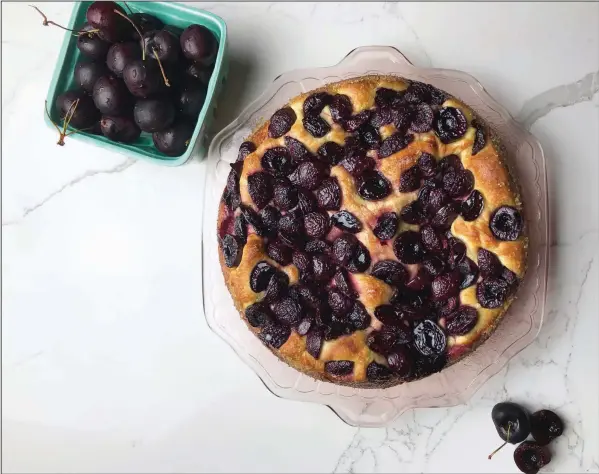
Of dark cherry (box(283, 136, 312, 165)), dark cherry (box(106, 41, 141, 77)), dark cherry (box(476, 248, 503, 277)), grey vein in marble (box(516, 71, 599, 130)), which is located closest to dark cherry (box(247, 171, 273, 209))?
dark cherry (box(283, 136, 312, 165))

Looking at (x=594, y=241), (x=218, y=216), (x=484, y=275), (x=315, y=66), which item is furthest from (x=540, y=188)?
(x=218, y=216)

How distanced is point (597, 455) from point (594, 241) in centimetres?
80

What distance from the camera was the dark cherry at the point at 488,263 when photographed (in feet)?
7.17

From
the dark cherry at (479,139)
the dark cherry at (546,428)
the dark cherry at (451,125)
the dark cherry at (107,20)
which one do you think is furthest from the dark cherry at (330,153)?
the dark cherry at (546,428)

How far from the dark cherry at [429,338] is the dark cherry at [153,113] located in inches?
44.7

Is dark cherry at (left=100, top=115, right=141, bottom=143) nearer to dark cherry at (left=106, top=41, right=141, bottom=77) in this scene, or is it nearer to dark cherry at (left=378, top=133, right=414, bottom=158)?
dark cherry at (left=106, top=41, right=141, bottom=77)

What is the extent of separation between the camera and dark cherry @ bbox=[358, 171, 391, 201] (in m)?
2.22

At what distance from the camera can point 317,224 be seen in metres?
2.26

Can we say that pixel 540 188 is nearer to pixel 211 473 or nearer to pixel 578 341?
pixel 578 341

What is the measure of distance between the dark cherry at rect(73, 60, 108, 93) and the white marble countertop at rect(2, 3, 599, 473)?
15.8 inches

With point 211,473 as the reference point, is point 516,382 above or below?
above

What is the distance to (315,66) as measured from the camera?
8.96 feet

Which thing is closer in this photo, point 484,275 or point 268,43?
point 484,275

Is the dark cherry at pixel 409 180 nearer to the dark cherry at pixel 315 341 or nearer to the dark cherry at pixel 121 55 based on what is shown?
the dark cherry at pixel 315 341
